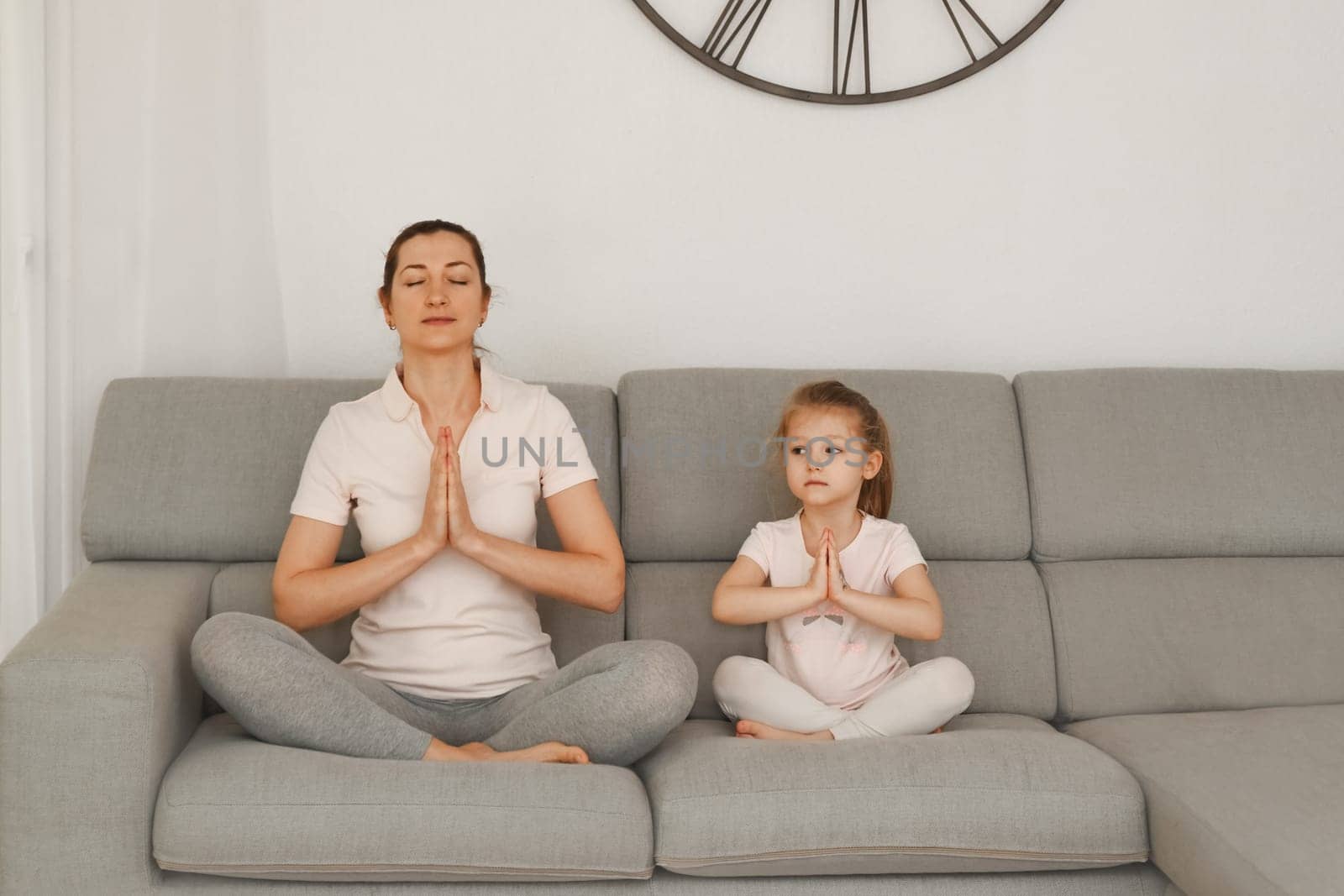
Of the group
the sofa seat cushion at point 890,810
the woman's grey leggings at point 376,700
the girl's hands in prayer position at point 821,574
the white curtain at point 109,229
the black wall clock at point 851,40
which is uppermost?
the black wall clock at point 851,40

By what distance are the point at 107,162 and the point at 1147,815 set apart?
2.04 meters

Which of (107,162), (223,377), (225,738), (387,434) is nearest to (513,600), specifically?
(387,434)

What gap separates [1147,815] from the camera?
1.77m

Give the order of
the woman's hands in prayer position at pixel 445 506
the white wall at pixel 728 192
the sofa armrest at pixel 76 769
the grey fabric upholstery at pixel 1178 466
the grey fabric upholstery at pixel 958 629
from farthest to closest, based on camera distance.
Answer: the white wall at pixel 728 192, the grey fabric upholstery at pixel 1178 466, the grey fabric upholstery at pixel 958 629, the woman's hands in prayer position at pixel 445 506, the sofa armrest at pixel 76 769

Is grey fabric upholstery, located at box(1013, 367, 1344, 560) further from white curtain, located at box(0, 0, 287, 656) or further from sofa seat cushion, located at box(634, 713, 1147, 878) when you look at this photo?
white curtain, located at box(0, 0, 287, 656)

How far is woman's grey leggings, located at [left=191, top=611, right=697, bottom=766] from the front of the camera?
1.74 m

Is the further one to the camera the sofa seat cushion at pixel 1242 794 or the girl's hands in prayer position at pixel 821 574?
the girl's hands in prayer position at pixel 821 574

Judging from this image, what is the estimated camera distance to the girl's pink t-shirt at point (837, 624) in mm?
2100

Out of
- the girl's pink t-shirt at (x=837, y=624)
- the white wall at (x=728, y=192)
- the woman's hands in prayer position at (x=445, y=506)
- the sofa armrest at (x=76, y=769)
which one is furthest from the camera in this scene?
the white wall at (x=728, y=192)

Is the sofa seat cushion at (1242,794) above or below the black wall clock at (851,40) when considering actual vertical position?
below

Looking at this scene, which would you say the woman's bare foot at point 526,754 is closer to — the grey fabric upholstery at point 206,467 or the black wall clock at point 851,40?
the grey fabric upholstery at point 206,467

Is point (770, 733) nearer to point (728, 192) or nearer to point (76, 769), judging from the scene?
point (76, 769)

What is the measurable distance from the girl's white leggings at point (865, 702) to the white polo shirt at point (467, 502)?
0.31 metres

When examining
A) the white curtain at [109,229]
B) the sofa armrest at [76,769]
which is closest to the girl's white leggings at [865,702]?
the sofa armrest at [76,769]
